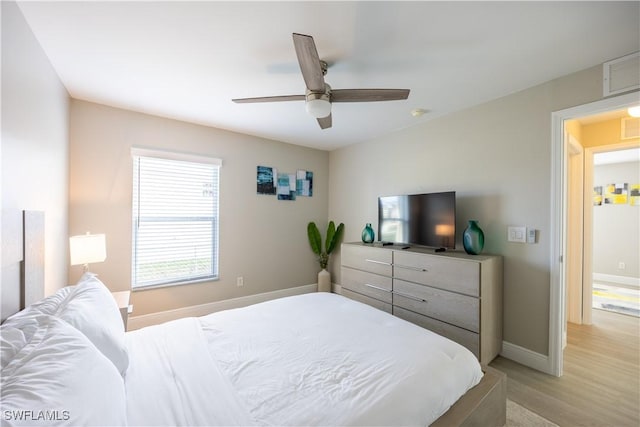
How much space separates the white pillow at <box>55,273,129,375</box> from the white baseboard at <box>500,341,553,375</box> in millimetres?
2987

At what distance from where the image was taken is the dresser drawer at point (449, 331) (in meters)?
2.18

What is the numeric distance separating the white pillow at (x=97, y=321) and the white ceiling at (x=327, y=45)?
159cm

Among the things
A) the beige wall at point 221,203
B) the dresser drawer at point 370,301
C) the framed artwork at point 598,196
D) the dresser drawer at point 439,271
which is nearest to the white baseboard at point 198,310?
the beige wall at point 221,203

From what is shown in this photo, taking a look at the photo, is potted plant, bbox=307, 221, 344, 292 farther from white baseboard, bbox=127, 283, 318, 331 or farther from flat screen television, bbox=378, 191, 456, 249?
flat screen television, bbox=378, 191, 456, 249

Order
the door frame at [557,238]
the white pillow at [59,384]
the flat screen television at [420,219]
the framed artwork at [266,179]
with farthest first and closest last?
the framed artwork at [266,179]
the flat screen television at [420,219]
the door frame at [557,238]
the white pillow at [59,384]

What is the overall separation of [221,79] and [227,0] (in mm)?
865

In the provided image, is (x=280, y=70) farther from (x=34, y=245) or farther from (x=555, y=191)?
(x=555, y=191)

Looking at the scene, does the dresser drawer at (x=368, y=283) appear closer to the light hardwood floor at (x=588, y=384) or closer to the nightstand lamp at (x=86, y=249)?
the light hardwood floor at (x=588, y=384)

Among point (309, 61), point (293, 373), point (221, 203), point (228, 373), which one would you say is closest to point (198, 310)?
point (221, 203)

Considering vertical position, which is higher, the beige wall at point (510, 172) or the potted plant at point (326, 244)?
the beige wall at point (510, 172)

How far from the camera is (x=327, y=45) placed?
5.72 ft

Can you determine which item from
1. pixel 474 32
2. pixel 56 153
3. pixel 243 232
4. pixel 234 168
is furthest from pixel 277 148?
pixel 474 32

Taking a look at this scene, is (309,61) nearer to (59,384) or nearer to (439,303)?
(59,384)

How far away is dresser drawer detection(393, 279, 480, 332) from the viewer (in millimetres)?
2197
